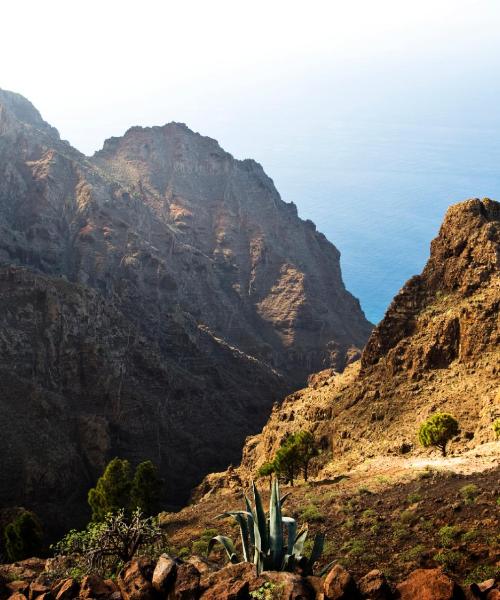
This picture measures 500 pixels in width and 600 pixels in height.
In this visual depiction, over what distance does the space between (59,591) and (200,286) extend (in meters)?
157

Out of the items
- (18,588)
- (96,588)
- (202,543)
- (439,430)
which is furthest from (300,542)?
(439,430)

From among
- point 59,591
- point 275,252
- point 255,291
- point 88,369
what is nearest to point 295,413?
point 88,369

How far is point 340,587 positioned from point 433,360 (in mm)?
47005

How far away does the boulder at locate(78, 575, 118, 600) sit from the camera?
51.2 feet

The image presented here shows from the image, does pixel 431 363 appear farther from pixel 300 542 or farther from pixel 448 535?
pixel 300 542

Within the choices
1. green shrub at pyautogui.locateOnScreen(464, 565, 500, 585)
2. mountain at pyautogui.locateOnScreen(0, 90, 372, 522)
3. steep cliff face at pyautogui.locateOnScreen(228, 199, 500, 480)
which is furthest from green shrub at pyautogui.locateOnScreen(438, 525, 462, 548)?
mountain at pyautogui.locateOnScreen(0, 90, 372, 522)

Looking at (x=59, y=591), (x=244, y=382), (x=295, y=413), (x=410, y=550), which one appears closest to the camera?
(x=59, y=591)

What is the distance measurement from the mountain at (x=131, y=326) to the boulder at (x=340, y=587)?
231 ft

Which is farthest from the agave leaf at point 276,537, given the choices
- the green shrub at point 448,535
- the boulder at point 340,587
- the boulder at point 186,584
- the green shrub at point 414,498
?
the green shrub at point 414,498

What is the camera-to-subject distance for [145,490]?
57.0 meters

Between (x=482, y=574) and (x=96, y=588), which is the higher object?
(x=96, y=588)

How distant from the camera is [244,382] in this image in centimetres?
12731

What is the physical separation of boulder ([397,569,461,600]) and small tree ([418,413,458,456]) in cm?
3100

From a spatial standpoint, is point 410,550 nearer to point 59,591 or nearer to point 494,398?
point 59,591
